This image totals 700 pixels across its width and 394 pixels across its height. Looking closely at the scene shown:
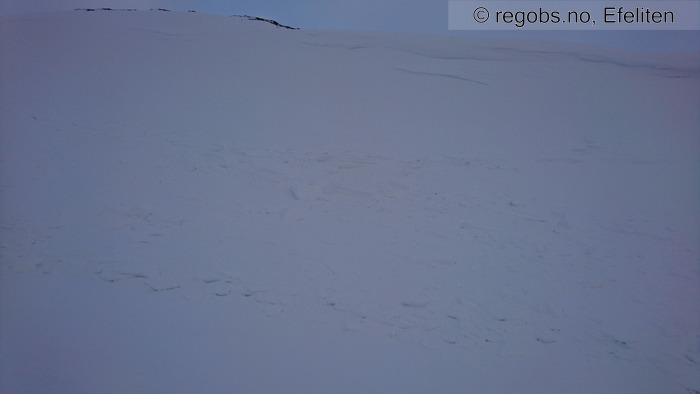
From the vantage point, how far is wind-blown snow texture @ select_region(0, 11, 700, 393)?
2.12 metres

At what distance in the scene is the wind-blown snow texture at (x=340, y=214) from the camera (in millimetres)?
2119

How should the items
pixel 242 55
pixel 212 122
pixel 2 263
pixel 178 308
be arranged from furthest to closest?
1. pixel 242 55
2. pixel 212 122
3. pixel 2 263
4. pixel 178 308

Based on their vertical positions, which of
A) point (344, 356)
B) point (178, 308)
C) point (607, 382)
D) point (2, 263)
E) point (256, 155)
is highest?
point (256, 155)

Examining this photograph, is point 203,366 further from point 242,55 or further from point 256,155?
point 242,55

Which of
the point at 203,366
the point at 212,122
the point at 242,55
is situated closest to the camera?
the point at 203,366

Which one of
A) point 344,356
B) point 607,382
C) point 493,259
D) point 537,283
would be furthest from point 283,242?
point 607,382

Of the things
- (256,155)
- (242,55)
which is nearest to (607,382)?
(256,155)

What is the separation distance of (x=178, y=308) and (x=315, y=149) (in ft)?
3.87

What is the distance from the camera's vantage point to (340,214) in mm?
2682

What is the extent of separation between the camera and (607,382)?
6.84ft

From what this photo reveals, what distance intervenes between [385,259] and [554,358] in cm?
80

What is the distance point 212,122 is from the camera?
3129 mm

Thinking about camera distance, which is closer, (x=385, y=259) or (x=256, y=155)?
(x=385, y=259)

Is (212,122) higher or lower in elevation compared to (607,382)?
higher
